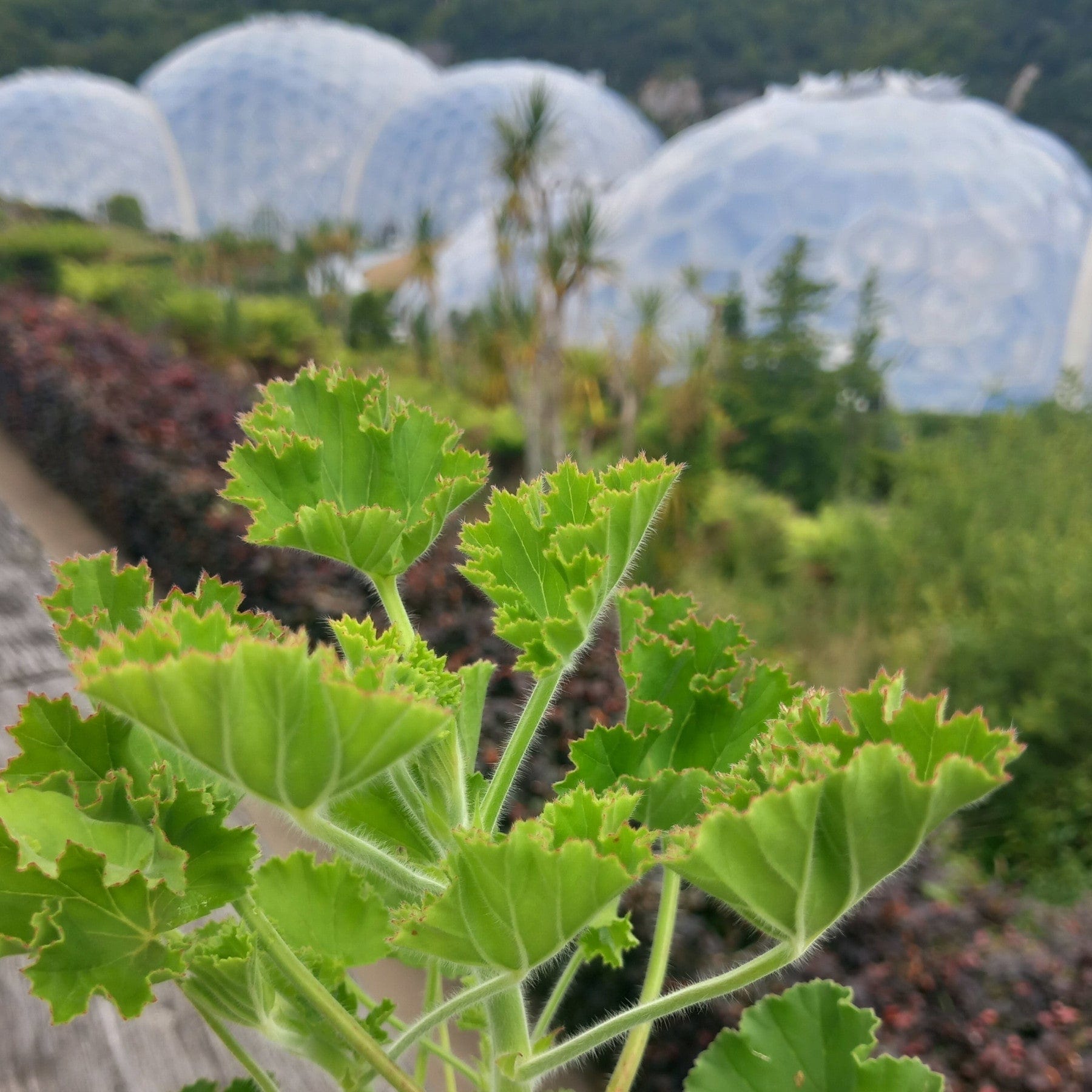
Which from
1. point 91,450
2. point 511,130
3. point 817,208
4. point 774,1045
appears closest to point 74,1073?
point 774,1045

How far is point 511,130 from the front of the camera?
8672 mm

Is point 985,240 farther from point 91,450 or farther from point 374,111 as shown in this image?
point 374,111

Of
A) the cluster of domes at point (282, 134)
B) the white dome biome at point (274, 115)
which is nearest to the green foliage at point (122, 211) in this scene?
the cluster of domes at point (282, 134)

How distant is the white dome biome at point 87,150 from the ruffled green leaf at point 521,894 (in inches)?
1260

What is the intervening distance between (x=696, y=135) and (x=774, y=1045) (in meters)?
17.2

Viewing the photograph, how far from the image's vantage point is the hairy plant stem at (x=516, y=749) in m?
0.51

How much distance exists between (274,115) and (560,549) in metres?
35.5

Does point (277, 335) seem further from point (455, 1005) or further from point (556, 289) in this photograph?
point (455, 1005)

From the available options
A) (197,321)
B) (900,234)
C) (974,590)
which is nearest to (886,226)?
(900,234)

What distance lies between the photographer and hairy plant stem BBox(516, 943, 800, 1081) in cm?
45

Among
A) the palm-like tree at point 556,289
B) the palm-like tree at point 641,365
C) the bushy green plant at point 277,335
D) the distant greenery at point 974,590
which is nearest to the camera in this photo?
the distant greenery at point 974,590

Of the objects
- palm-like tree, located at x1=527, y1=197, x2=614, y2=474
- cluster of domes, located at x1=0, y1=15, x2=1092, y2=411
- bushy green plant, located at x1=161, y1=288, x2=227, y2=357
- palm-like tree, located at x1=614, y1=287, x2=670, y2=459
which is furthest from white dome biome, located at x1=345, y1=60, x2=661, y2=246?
palm-like tree, located at x1=527, y1=197, x2=614, y2=474

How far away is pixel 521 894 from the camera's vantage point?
42 cm

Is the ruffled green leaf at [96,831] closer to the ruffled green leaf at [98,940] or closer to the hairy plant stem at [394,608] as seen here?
the ruffled green leaf at [98,940]
